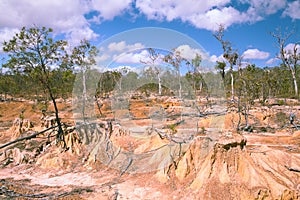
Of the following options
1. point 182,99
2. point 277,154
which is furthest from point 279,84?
point 277,154

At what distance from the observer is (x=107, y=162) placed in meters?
8.71

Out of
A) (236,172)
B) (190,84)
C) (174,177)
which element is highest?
(190,84)

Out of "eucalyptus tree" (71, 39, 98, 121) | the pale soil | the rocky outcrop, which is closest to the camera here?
the rocky outcrop

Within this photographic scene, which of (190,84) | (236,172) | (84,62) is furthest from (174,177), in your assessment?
(190,84)

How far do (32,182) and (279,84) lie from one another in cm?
3035

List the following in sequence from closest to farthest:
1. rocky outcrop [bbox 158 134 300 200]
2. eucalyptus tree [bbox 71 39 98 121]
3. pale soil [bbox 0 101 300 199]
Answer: rocky outcrop [bbox 158 134 300 200], pale soil [bbox 0 101 300 199], eucalyptus tree [bbox 71 39 98 121]

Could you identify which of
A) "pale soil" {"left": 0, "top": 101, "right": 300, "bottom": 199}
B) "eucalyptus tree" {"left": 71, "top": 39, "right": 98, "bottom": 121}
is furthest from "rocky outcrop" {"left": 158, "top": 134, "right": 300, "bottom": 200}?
"eucalyptus tree" {"left": 71, "top": 39, "right": 98, "bottom": 121}

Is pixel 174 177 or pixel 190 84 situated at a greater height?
pixel 190 84

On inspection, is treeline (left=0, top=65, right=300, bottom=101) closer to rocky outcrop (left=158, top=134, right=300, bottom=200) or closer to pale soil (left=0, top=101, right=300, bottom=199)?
pale soil (left=0, top=101, right=300, bottom=199)

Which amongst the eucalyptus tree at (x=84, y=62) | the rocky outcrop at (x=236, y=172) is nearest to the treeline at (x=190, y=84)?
the eucalyptus tree at (x=84, y=62)

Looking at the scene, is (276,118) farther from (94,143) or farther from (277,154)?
(94,143)

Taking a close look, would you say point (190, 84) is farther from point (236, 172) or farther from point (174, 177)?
point (236, 172)

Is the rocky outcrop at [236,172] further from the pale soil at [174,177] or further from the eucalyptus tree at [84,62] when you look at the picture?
the eucalyptus tree at [84,62]

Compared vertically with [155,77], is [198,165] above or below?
below
